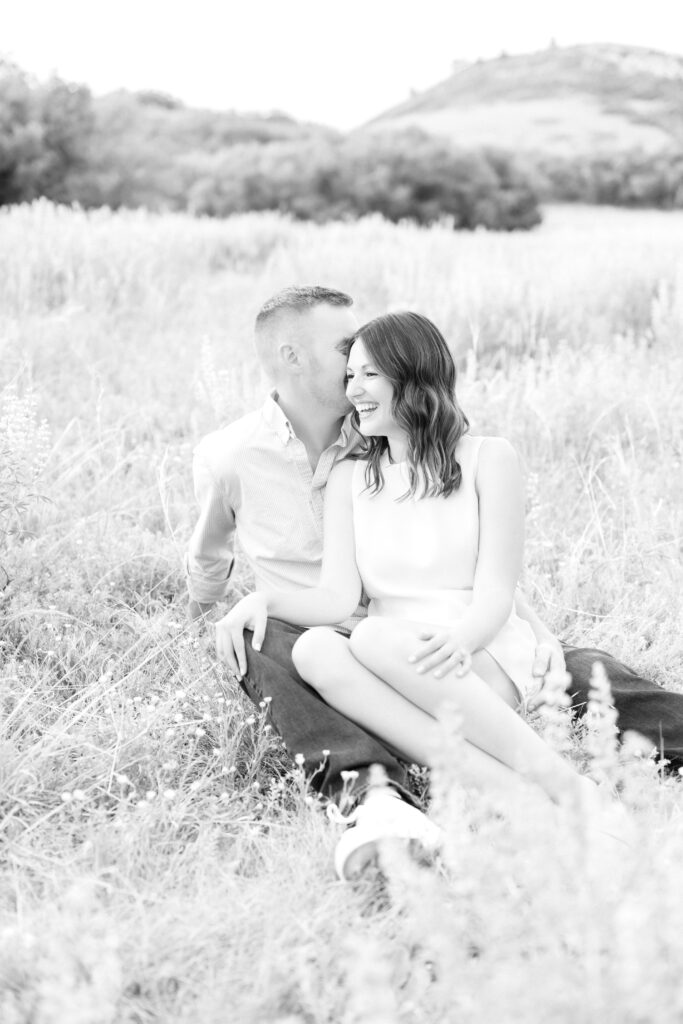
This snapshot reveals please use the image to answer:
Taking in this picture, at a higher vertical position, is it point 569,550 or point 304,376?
point 304,376

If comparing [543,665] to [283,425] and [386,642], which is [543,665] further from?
[283,425]

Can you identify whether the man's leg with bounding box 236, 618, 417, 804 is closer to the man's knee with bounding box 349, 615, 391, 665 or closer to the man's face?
the man's knee with bounding box 349, 615, 391, 665

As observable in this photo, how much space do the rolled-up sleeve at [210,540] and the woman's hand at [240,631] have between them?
0.44 meters

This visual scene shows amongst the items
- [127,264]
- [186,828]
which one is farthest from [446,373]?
[127,264]

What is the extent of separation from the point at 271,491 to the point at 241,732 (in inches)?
27.6

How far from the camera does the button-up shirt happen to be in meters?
2.99

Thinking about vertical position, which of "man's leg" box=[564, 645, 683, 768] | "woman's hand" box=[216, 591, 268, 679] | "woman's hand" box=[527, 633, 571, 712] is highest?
"woman's hand" box=[216, 591, 268, 679]

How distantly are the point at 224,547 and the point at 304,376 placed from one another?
0.58m

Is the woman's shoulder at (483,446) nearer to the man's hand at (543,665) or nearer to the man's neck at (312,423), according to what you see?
the man's neck at (312,423)

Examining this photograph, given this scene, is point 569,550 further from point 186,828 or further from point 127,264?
point 127,264

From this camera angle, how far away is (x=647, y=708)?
108 inches

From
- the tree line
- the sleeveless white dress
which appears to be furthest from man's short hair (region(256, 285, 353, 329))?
the tree line

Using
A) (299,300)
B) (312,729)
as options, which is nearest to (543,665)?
(312,729)

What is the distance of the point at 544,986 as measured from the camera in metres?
1.28
